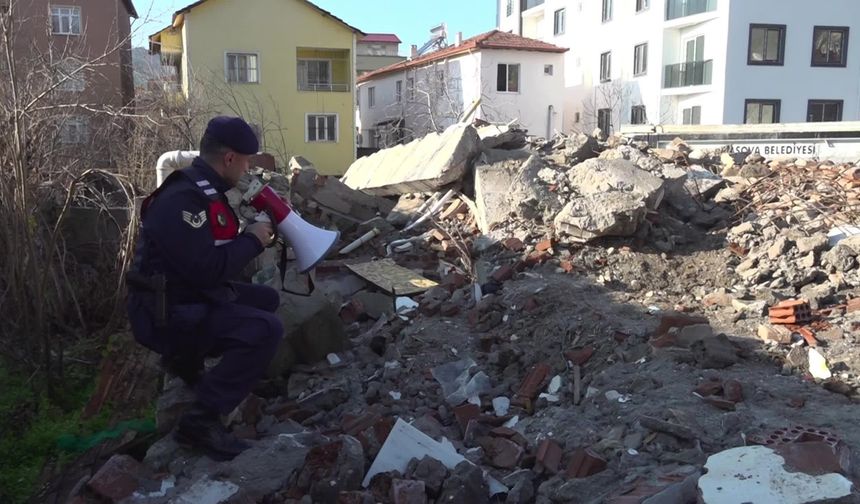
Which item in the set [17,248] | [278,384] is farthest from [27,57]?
[278,384]

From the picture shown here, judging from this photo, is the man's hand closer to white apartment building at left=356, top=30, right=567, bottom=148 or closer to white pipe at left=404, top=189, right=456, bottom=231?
white pipe at left=404, top=189, right=456, bottom=231

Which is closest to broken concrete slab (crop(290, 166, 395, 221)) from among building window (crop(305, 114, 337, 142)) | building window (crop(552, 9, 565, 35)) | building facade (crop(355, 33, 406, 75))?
building window (crop(305, 114, 337, 142))

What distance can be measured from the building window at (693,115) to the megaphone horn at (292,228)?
2690cm

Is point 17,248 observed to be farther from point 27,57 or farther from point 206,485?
point 206,485

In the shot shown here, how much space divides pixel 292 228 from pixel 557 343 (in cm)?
218

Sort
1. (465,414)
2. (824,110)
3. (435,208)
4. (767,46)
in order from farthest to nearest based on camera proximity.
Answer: (824,110), (767,46), (435,208), (465,414)

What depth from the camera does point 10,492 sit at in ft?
13.0

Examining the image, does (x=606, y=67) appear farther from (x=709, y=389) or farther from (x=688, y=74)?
(x=709, y=389)

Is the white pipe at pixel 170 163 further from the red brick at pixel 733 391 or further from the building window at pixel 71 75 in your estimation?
the red brick at pixel 733 391

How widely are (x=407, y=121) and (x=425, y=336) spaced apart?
95.2 ft

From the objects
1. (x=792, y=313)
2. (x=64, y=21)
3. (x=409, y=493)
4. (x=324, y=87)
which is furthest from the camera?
(x=324, y=87)

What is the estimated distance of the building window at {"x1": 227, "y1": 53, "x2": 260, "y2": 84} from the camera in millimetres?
30641

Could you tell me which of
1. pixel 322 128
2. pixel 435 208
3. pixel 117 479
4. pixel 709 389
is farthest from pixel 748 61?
pixel 117 479

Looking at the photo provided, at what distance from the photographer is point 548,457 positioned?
336cm
